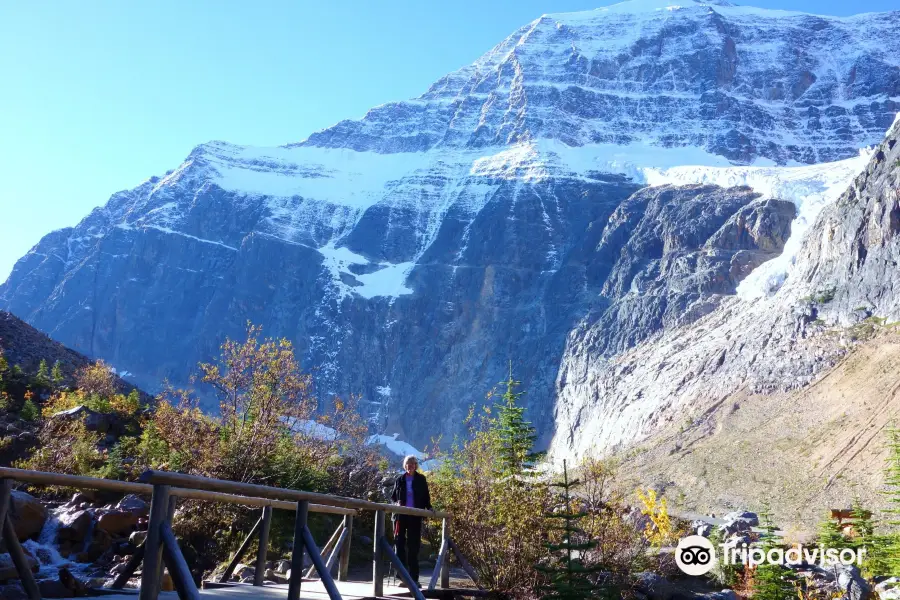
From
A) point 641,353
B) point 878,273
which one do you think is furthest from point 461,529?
point 641,353

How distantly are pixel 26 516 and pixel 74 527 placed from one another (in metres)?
0.88

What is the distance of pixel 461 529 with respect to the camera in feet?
38.2

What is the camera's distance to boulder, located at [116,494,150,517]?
12.7 metres

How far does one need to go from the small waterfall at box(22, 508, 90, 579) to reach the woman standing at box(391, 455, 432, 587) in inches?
172

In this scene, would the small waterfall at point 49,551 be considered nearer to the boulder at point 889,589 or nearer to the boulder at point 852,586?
the boulder at point 852,586

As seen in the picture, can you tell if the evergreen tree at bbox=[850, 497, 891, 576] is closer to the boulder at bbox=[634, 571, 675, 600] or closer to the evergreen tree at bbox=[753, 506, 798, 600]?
the evergreen tree at bbox=[753, 506, 798, 600]

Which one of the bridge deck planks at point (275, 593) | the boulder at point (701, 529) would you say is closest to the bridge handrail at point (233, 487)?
the bridge deck planks at point (275, 593)

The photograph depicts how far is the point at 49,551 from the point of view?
11500 millimetres

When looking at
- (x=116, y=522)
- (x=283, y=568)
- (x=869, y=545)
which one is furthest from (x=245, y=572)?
(x=869, y=545)

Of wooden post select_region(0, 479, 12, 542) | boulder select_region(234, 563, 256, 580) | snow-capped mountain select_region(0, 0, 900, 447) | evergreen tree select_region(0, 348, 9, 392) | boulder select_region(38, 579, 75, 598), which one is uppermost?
snow-capped mountain select_region(0, 0, 900, 447)

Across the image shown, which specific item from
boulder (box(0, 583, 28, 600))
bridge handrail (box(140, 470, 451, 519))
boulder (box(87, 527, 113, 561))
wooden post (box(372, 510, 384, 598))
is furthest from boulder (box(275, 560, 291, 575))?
boulder (box(0, 583, 28, 600))

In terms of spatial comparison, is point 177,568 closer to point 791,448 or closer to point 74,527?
point 74,527

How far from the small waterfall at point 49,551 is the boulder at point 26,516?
0.12 m

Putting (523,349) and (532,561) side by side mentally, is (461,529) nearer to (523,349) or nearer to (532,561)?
(532,561)
